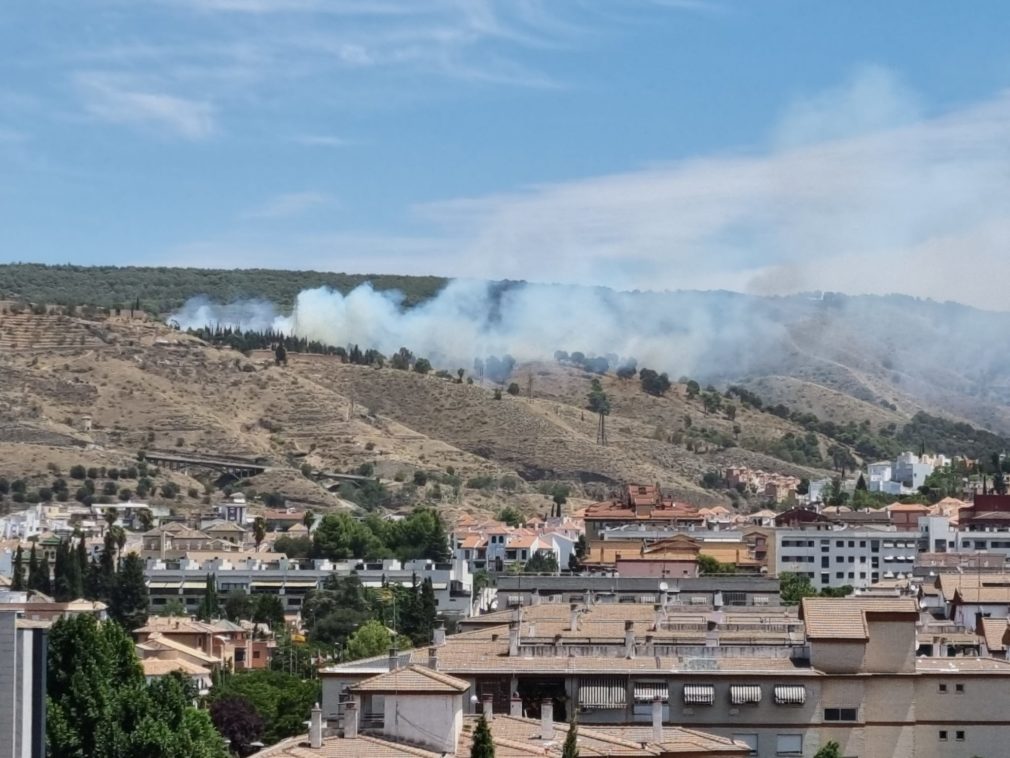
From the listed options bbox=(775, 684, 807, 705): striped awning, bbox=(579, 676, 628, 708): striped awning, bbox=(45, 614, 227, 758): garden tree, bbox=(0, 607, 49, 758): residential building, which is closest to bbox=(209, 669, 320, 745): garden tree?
bbox=(45, 614, 227, 758): garden tree

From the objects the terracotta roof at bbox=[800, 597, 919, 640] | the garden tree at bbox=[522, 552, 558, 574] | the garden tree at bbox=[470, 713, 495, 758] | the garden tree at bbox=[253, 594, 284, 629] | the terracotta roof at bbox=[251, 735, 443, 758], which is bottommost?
the terracotta roof at bbox=[251, 735, 443, 758]

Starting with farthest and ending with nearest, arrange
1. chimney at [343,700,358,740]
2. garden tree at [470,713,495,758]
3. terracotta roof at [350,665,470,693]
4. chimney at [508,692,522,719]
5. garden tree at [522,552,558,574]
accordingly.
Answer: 1. garden tree at [522,552,558,574]
2. chimney at [508,692,522,719]
3. terracotta roof at [350,665,470,693]
4. chimney at [343,700,358,740]
5. garden tree at [470,713,495,758]

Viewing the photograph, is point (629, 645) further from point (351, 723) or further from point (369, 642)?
point (369, 642)

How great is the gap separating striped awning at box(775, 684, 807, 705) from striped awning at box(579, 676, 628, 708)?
116 inches

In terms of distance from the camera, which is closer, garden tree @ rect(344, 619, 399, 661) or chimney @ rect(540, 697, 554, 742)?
chimney @ rect(540, 697, 554, 742)

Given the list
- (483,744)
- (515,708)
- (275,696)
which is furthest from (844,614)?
(275,696)

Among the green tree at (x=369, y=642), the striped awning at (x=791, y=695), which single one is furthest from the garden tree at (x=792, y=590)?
the striped awning at (x=791, y=695)

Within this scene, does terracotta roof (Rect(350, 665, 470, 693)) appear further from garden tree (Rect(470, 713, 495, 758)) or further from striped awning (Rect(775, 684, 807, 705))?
striped awning (Rect(775, 684, 807, 705))

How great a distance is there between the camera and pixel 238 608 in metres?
157

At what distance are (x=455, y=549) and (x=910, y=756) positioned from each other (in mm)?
133521

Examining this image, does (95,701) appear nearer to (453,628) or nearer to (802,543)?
(453,628)

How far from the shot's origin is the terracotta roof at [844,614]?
5431 centimetres

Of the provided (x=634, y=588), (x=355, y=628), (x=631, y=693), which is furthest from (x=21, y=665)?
(x=355, y=628)

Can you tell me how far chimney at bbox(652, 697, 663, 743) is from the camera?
1909 inches
